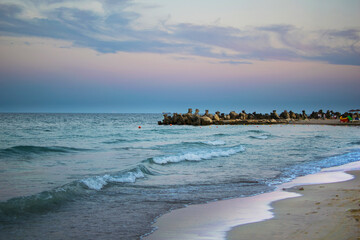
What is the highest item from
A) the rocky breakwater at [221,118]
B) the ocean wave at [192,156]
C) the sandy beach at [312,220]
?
the rocky breakwater at [221,118]

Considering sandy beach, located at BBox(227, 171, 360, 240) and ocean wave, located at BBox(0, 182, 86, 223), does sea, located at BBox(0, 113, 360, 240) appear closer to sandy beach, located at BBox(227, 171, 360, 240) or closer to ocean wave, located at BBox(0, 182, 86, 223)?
ocean wave, located at BBox(0, 182, 86, 223)

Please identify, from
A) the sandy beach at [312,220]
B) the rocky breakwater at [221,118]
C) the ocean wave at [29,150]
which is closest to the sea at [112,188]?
the ocean wave at [29,150]

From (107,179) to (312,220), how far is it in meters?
6.87

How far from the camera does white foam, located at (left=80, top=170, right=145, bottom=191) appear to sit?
9.77m

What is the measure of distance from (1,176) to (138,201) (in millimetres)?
5486

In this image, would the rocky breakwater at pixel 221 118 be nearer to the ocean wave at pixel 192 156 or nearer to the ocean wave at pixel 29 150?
the ocean wave at pixel 192 156

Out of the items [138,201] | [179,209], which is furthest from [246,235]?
[138,201]

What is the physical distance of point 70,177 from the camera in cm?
1095

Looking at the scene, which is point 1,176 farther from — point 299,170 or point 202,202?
point 299,170

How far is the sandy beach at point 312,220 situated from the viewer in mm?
5027

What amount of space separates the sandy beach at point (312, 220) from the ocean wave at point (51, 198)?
4459 millimetres

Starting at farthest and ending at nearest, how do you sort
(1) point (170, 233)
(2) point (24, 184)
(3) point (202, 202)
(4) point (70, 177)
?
(4) point (70, 177) < (2) point (24, 184) < (3) point (202, 202) < (1) point (170, 233)

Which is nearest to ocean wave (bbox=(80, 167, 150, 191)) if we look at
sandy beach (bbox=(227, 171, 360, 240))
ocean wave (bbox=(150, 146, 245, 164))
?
ocean wave (bbox=(150, 146, 245, 164))

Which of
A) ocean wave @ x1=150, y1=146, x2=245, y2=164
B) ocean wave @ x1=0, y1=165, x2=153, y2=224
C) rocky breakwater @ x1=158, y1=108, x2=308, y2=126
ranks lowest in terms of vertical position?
ocean wave @ x1=150, y1=146, x2=245, y2=164
